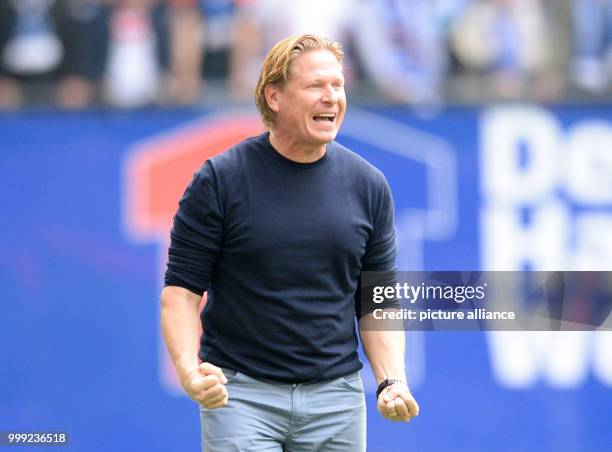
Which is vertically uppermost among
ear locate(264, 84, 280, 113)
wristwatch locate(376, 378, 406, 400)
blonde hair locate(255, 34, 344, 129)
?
blonde hair locate(255, 34, 344, 129)

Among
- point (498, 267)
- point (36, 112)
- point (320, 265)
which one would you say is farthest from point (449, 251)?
point (320, 265)

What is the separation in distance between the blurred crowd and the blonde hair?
2.84 metres

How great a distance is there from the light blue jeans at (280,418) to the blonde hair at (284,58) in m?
0.67

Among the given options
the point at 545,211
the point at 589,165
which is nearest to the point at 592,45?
the point at 589,165

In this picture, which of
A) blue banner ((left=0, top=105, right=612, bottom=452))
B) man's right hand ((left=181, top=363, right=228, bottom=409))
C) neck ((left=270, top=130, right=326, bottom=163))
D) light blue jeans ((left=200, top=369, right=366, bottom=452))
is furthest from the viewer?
blue banner ((left=0, top=105, right=612, bottom=452))

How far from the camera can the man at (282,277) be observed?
9.85ft

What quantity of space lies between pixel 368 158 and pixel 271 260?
2.98 m

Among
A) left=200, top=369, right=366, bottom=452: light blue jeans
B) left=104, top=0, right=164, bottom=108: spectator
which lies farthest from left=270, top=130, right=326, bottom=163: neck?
left=104, top=0, right=164, bottom=108: spectator

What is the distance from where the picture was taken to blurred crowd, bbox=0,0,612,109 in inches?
234

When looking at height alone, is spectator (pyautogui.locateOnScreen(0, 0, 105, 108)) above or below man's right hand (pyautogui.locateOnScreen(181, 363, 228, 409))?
above

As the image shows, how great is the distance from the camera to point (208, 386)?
9.27 ft

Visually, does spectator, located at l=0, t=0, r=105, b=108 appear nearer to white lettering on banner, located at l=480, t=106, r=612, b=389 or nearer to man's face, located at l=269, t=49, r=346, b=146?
white lettering on banner, located at l=480, t=106, r=612, b=389

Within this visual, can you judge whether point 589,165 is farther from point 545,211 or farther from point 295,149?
point 295,149

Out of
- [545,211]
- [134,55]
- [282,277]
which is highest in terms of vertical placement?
[134,55]
